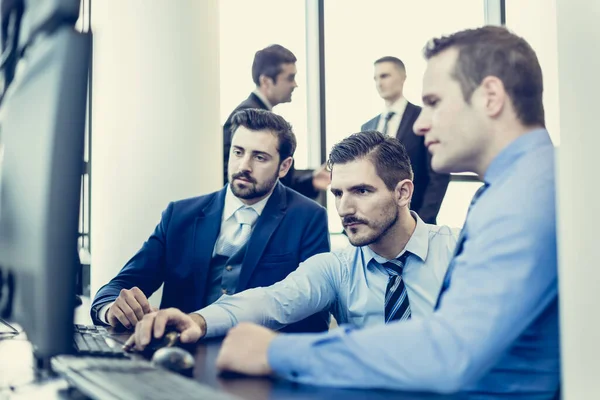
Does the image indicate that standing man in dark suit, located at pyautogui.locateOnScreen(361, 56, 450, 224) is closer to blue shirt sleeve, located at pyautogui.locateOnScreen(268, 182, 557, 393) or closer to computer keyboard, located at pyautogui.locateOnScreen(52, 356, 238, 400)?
blue shirt sleeve, located at pyautogui.locateOnScreen(268, 182, 557, 393)

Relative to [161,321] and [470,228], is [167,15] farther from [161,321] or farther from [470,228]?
[470,228]

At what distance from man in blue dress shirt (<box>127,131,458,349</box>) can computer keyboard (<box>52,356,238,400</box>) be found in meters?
0.60

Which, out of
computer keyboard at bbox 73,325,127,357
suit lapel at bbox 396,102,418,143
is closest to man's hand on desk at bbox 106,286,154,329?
computer keyboard at bbox 73,325,127,357

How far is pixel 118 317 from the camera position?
1590 mm

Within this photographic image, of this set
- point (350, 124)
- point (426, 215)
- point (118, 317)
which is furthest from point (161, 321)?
point (350, 124)

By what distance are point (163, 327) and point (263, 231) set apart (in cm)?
111

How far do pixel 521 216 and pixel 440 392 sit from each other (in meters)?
0.26

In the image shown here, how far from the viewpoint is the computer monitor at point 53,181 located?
2.23 ft

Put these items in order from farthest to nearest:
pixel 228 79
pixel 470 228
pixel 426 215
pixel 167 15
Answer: pixel 228 79 < pixel 426 215 < pixel 167 15 < pixel 470 228

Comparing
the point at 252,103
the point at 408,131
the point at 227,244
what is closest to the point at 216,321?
the point at 227,244

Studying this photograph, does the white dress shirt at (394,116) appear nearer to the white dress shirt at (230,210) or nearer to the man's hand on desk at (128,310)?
the white dress shirt at (230,210)

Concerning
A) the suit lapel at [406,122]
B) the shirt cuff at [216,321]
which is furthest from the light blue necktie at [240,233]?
the suit lapel at [406,122]

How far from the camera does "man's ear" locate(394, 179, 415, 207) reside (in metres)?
2.14

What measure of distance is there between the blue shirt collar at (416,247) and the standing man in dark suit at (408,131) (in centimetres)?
163
